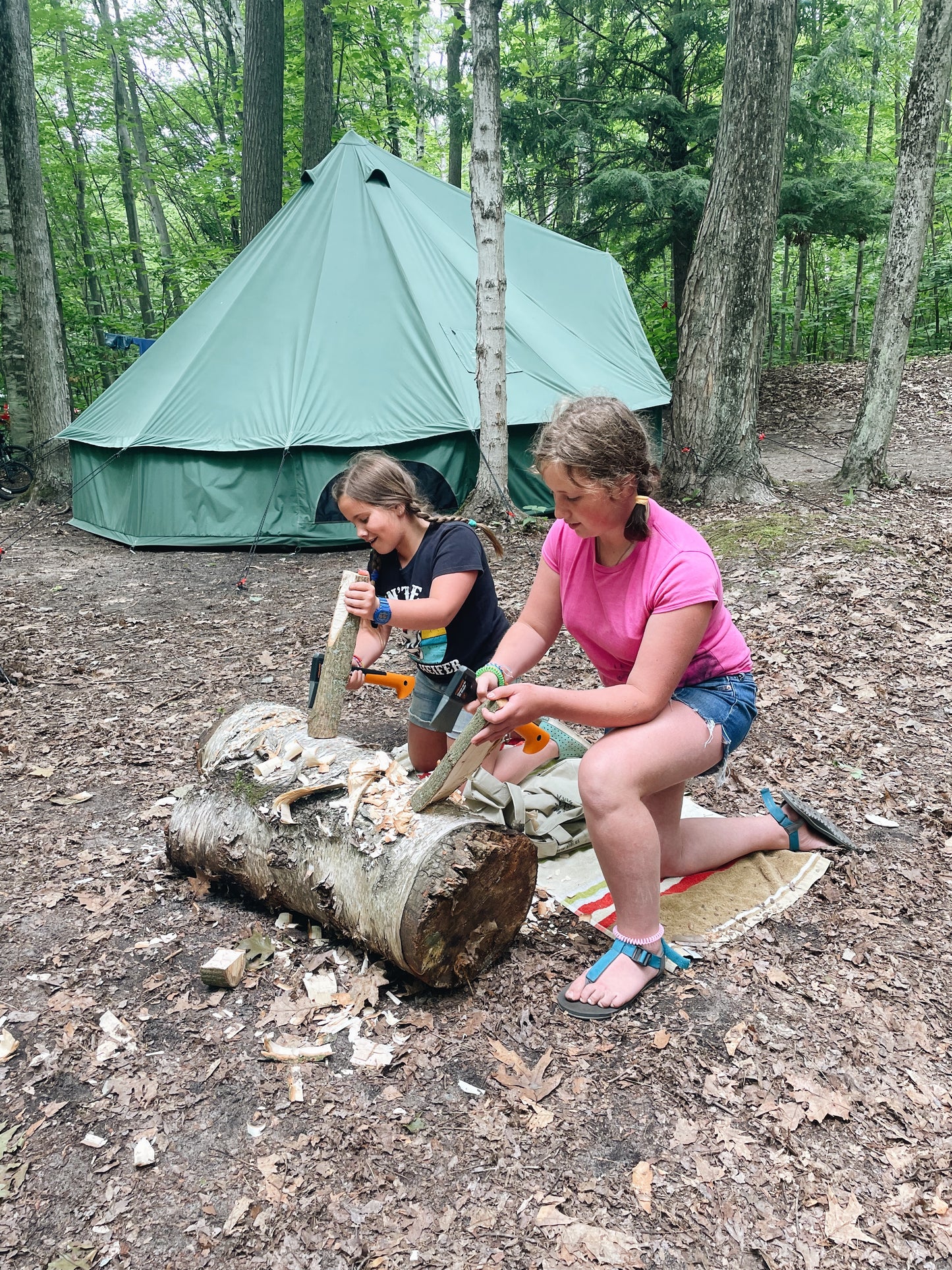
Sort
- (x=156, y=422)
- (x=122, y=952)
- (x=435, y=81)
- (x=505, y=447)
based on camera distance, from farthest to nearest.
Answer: (x=435, y=81) < (x=156, y=422) < (x=505, y=447) < (x=122, y=952)

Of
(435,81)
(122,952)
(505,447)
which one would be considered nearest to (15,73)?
(505,447)

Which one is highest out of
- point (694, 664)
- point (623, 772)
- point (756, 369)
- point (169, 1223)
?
point (756, 369)

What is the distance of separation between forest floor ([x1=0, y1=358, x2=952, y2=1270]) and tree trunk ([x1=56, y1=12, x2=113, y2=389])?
16199 millimetres

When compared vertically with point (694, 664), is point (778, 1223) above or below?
below

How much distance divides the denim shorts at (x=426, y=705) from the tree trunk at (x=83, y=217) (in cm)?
1665

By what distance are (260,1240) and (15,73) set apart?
36.3 feet

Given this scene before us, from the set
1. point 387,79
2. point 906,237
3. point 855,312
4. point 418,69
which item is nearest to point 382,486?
point 906,237

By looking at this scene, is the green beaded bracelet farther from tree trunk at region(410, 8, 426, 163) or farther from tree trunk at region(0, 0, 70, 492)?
tree trunk at region(410, 8, 426, 163)

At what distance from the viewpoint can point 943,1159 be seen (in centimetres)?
171

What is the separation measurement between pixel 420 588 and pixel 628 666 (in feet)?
2.94

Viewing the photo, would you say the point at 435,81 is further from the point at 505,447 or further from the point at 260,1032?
the point at 260,1032

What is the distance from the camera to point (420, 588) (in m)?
2.90

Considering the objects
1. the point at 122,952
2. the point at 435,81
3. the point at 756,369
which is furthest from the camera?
the point at 435,81

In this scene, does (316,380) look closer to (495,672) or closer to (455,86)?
(495,672)
